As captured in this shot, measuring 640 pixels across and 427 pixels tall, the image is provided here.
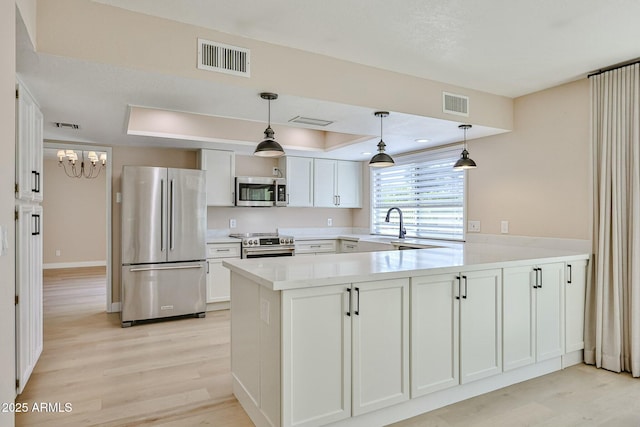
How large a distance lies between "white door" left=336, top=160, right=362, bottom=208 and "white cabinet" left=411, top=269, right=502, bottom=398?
141 inches

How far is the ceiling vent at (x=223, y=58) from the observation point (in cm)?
252

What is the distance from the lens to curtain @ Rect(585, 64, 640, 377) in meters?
2.98

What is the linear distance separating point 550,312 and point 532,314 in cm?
24

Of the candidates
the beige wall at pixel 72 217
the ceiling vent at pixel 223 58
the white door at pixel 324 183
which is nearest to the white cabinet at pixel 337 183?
the white door at pixel 324 183

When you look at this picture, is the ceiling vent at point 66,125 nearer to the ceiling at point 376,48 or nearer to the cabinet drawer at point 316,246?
the ceiling at point 376,48

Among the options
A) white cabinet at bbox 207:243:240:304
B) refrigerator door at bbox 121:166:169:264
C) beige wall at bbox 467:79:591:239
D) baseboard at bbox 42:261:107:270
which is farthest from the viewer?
baseboard at bbox 42:261:107:270

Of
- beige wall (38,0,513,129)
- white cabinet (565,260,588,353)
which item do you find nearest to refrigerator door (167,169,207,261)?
beige wall (38,0,513,129)

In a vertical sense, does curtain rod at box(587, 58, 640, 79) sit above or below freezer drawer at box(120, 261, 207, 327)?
above

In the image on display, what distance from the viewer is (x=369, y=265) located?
8.35 ft

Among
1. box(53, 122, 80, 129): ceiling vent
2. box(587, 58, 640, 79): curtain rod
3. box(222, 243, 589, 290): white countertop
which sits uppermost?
box(587, 58, 640, 79): curtain rod

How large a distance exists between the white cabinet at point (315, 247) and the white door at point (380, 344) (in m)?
3.19

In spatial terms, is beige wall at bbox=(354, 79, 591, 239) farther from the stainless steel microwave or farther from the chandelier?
the chandelier

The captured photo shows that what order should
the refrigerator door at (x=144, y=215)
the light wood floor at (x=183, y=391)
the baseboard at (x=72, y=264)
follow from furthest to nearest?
the baseboard at (x=72, y=264) → the refrigerator door at (x=144, y=215) → the light wood floor at (x=183, y=391)
